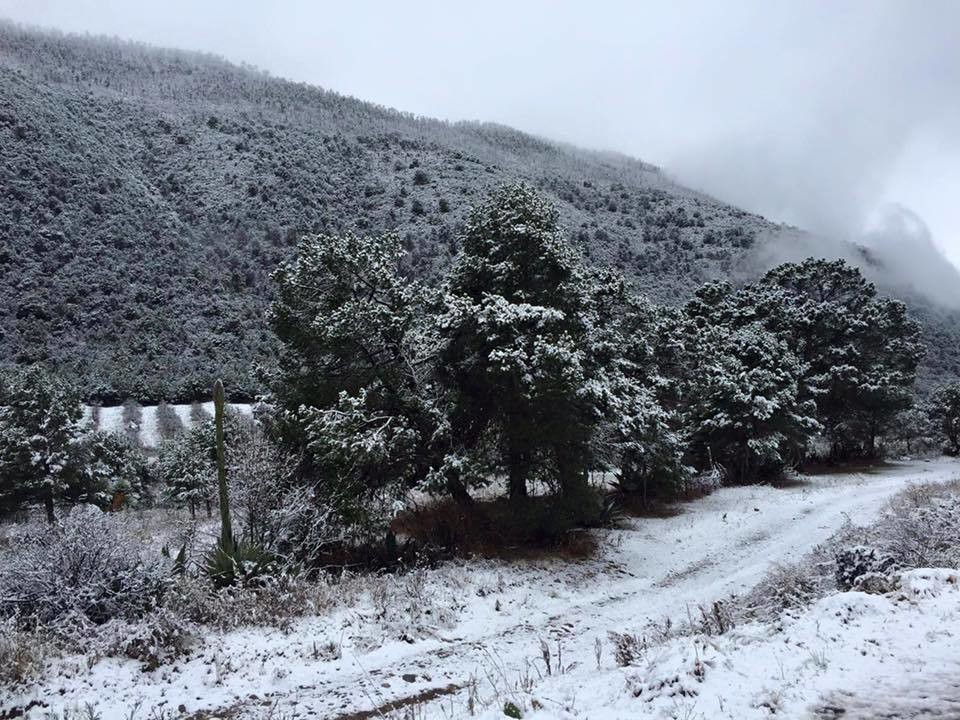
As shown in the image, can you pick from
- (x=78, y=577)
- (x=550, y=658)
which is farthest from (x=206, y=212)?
(x=550, y=658)

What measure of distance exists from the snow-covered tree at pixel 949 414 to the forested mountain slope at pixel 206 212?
33657 mm

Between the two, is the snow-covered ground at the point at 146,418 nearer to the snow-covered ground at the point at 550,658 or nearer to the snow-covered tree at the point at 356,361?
the snow-covered tree at the point at 356,361

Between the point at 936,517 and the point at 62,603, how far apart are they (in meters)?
11.8

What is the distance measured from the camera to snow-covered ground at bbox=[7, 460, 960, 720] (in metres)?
4.65

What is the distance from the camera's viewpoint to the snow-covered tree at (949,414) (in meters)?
44.1

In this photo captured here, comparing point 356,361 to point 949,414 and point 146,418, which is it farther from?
point 146,418

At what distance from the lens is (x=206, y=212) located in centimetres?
11125

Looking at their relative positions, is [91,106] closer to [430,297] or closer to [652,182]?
[652,182]

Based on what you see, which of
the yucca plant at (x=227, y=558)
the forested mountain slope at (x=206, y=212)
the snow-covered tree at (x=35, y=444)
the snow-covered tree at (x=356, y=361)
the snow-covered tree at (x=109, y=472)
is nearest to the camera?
the yucca plant at (x=227, y=558)

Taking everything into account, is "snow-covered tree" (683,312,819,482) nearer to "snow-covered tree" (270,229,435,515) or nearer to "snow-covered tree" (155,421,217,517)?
"snow-covered tree" (270,229,435,515)

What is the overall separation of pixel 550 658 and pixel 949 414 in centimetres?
4961

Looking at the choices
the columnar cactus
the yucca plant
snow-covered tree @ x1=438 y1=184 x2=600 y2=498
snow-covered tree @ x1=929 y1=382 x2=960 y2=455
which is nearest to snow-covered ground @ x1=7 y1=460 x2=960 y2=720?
the yucca plant

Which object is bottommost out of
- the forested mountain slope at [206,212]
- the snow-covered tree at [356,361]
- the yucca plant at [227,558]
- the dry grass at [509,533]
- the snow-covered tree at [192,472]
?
the snow-covered tree at [192,472]

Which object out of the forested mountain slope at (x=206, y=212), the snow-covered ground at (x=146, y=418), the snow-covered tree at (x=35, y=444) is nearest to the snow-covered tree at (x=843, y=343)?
the snow-covered tree at (x=35, y=444)
